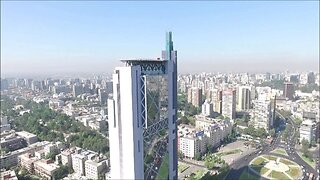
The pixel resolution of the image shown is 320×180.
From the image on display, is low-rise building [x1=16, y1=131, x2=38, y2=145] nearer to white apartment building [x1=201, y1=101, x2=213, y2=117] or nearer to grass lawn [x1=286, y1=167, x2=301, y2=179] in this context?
white apartment building [x1=201, y1=101, x2=213, y2=117]

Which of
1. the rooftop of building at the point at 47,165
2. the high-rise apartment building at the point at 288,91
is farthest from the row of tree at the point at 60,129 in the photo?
the high-rise apartment building at the point at 288,91

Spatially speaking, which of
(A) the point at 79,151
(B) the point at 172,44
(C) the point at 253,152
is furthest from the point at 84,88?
(B) the point at 172,44

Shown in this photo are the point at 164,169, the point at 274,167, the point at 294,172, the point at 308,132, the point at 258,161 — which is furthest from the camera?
the point at 308,132

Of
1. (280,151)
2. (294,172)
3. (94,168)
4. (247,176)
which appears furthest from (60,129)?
(294,172)

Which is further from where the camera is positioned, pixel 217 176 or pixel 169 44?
pixel 217 176

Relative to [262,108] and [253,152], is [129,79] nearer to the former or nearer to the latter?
[253,152]

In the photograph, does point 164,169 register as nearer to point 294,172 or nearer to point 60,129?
point 294,172
